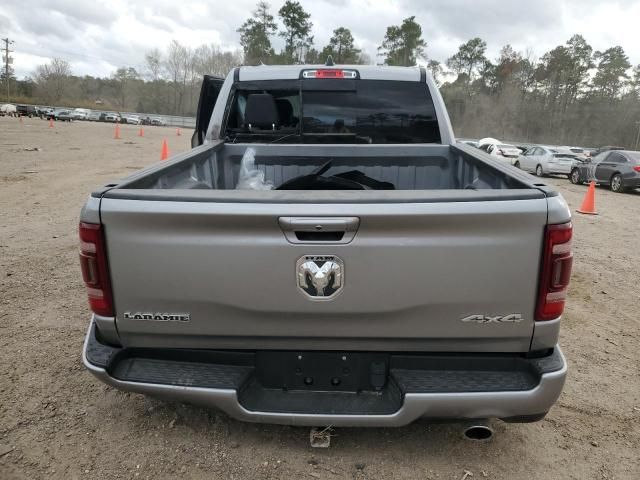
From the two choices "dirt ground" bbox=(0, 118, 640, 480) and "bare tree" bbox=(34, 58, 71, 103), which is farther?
"bare tree" bbox=(34, 58, 71, 103)

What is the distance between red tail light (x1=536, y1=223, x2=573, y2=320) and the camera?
78.0 inches

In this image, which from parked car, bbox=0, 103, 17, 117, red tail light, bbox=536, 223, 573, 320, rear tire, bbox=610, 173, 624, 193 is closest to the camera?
red tail light, bbox=536, 223, 573, 320

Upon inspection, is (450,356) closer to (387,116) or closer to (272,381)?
(272,381)

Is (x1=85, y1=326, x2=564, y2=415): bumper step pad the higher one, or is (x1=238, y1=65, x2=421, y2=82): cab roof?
(x1=238, y1=65, x2=421, y2=82): cab roof

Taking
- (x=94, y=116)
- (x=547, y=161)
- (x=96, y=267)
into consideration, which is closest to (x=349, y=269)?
(x=96, y=267)

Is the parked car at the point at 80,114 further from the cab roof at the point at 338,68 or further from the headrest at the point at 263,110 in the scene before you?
the headrest at the point at 263,110

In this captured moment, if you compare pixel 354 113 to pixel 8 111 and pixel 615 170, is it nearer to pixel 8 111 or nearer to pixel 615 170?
pixel 615 170

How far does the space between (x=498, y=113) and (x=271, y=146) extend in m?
82.7

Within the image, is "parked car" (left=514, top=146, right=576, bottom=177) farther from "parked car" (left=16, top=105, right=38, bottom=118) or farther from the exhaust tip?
"parked car" (left=16, top=105, right=38, bottom=118)

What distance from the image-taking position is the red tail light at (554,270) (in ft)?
6.50

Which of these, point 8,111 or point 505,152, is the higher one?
point 8,111

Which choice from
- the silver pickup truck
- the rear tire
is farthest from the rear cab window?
the rear tire

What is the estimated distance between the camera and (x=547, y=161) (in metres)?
21.6

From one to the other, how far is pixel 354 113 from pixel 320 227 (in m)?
2.74
